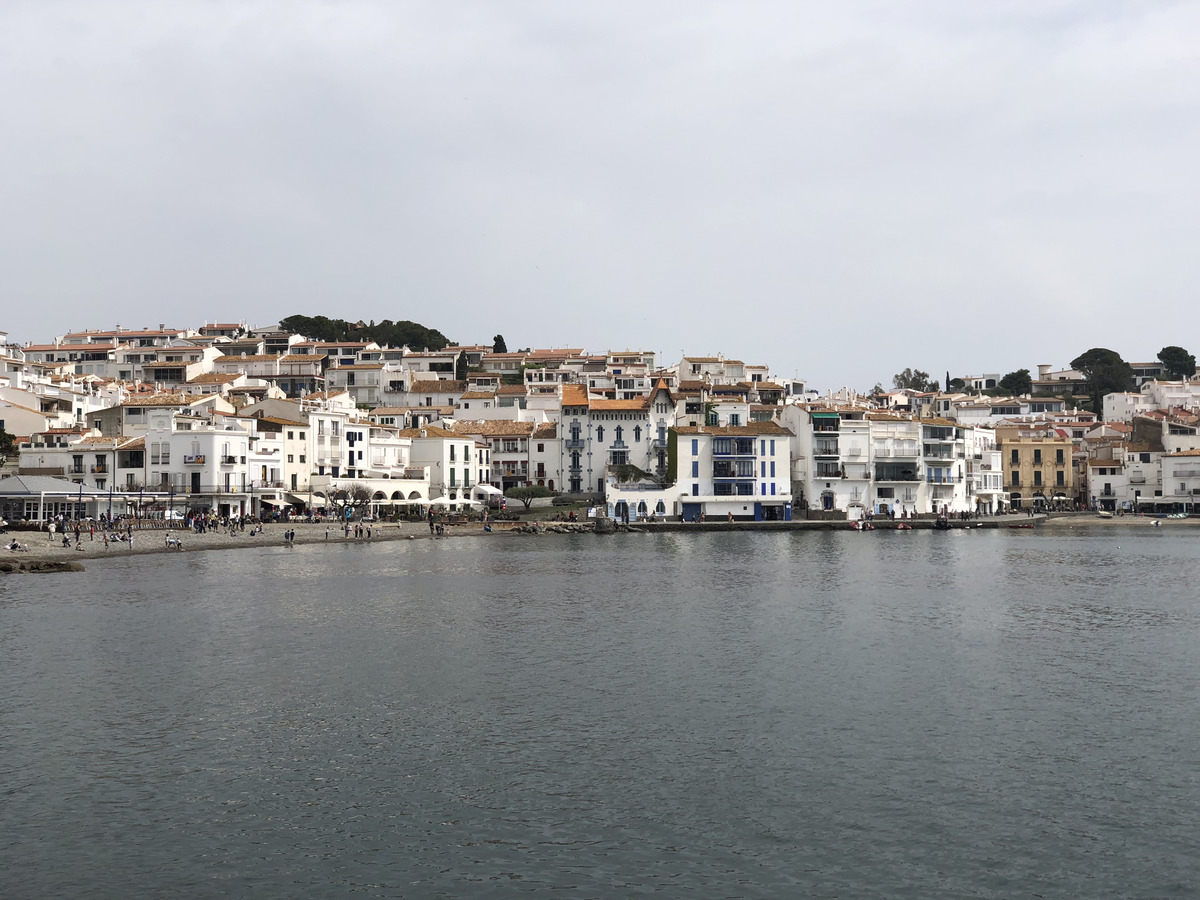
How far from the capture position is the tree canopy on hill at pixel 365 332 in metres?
141

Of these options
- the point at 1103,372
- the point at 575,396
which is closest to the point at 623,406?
the point at 575,396

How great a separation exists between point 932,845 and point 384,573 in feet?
124

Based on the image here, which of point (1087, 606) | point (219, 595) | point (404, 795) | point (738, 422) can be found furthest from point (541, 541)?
point (404, 795)

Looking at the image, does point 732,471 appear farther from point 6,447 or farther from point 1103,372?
point 1103,372

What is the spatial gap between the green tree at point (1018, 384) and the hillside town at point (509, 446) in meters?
38.7

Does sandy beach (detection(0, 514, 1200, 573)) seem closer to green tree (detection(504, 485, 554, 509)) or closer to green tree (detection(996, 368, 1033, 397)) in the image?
green tree (detection(504, 485, 554, 509))

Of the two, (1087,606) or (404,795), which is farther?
(1087,606)

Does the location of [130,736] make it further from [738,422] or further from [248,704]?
[738,422]

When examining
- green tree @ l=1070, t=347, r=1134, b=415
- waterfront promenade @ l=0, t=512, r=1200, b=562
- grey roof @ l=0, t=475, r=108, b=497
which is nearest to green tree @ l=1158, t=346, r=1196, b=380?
green tree @ l=1070, t=347, r=1134, b=415

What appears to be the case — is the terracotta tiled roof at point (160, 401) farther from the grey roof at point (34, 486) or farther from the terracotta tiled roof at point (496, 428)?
the terracotta tiled roof at point (496, 428)

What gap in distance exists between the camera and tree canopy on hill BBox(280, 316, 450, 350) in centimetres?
14125

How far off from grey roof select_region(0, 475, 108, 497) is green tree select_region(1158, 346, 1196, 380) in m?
150

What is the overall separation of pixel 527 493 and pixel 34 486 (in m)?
35.6

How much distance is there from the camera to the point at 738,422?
90.6 m
